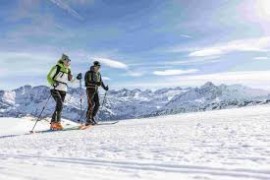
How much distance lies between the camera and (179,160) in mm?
6766

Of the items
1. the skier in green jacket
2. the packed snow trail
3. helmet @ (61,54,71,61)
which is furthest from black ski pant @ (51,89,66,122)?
the packed snow trail

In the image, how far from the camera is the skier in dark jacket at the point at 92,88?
59.0ft

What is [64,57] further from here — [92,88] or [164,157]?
[164,157]

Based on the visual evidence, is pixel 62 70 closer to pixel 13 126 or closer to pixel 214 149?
pixel 13 126

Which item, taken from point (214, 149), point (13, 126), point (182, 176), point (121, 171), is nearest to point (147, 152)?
point (214, 149)

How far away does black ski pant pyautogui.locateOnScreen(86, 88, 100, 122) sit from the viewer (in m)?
18.0

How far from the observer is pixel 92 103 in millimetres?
18094

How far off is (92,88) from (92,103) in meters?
0.62

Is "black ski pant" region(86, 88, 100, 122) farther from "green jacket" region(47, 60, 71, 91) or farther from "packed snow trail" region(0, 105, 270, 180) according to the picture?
"packed snow trail" region(0, 105, 270, 180)

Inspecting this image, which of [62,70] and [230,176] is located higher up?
[62,70]

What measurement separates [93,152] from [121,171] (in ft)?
9.21

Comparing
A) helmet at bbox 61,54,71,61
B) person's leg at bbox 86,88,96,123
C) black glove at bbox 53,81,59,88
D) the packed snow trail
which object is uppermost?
helmet at bbox 61,54,71,61

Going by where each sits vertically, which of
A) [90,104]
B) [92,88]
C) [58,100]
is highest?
[92,88]

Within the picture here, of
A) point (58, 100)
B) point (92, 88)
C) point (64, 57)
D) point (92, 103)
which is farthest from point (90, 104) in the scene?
point (64, 57)
